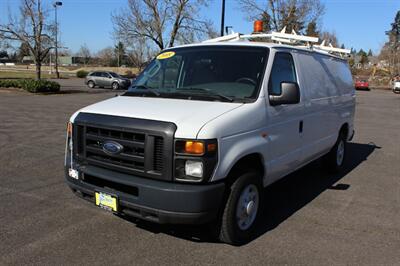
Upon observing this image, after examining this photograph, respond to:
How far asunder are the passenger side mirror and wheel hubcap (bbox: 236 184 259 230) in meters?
0.98

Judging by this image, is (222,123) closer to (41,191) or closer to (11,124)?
(41,191)

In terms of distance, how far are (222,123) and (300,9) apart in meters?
23.5

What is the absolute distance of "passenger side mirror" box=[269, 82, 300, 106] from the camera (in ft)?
14.1

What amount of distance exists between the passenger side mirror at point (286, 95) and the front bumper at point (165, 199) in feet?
4.11

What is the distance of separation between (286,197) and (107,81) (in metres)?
30.9

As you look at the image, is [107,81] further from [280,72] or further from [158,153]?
[158,153]

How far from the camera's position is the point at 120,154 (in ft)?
12.5

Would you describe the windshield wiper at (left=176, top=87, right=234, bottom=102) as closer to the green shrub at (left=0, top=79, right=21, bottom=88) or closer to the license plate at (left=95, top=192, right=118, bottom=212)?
the license plate at (left=95, top=192, right=118, bottom=212)

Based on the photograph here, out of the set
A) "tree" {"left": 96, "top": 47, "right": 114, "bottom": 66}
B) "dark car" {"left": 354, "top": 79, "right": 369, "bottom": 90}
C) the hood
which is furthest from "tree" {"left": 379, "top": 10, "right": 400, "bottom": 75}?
the hood

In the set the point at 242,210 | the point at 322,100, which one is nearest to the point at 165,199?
the point at 242,210

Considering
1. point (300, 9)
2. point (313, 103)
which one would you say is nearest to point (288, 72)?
point (313, 103)

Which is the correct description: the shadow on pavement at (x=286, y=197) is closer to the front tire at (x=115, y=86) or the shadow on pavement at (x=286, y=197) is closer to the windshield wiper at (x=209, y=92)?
the windshield wiper at (x=209, y=92)

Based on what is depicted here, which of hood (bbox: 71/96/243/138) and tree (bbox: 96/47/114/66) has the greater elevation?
tree (bbox: 96/47/114/66)

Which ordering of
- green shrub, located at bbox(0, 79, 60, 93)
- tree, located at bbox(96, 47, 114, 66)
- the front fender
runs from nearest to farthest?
the front fender
green shrub, located at bbox(0, 79, 60, 93)
tree, located at bbox(96, 47, 114, 66)
